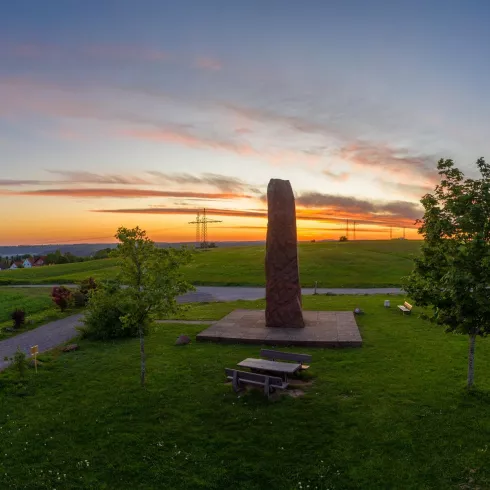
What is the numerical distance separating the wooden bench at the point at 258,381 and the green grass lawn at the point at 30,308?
16.1 metres

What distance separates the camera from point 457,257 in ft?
40.7

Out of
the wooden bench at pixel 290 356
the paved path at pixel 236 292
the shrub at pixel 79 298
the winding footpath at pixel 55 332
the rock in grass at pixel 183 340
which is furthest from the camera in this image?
the paved path at pixel 236 292

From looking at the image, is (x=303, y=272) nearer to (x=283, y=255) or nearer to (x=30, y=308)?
(x=30, y=308)

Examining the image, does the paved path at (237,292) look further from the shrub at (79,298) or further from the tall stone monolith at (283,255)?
the tall stone monolith at (283,255)

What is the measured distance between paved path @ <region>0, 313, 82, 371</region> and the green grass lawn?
896 mm

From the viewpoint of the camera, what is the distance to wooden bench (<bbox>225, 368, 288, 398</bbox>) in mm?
13281

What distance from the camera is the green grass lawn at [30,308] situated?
27.4m

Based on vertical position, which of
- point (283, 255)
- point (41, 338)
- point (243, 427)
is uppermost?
point (283, 255)

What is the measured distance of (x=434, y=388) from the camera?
1374 cm

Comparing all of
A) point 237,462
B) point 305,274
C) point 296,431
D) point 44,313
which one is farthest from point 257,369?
point 305,274

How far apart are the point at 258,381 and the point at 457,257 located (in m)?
7.04

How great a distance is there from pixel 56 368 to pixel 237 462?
10263mm

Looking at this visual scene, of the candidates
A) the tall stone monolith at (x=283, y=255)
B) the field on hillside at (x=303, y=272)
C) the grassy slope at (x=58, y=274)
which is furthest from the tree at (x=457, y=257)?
the grassy slope at (x=58, y=274)

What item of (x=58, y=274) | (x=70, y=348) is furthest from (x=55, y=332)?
(x=58, y=274)
